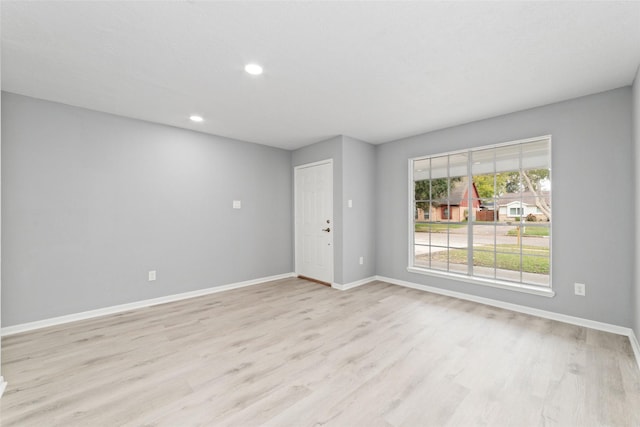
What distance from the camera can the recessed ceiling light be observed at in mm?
2373

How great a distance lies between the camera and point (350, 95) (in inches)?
117

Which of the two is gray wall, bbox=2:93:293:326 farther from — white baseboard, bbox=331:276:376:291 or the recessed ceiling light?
the recessed ceiling light

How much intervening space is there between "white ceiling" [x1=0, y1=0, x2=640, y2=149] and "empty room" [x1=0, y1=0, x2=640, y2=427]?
2cm

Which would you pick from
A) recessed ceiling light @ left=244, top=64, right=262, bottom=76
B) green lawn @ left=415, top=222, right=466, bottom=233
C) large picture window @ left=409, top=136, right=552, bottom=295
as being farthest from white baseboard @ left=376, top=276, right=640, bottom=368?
recessed ceiling light @ left=244, top=64, right=262, bottom=76

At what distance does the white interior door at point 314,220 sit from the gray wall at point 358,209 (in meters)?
0.29

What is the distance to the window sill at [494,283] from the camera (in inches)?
128

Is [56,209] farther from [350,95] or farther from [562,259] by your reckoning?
[562,259]

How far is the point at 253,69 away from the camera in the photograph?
7.94 feet

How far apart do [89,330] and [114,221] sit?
4.20ft

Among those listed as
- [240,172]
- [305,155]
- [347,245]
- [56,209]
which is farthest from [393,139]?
[56,209]

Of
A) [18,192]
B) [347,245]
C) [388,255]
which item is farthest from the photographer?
[388,255]

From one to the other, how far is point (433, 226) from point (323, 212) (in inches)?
72.3

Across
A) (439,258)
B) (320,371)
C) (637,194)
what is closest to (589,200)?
(637,194)

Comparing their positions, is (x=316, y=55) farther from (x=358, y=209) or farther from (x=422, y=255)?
(x=422, y=255)
